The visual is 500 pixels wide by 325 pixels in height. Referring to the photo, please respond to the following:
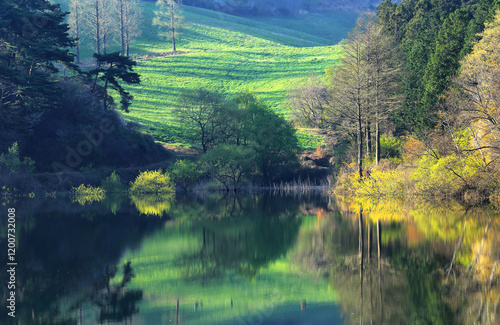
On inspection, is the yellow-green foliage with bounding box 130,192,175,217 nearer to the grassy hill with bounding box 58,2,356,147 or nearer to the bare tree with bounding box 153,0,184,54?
the grassy hill with bounding box 58,2,356,147

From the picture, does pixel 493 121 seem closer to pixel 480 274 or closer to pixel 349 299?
pixel 480 274

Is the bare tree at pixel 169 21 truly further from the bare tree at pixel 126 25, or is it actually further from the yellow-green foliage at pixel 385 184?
the yellow-green foliage at pixel 385 184

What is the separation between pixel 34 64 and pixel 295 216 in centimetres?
3173

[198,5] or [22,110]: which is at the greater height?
[198,5]

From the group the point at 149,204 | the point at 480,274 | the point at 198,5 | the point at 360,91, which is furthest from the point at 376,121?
the point at 198,5

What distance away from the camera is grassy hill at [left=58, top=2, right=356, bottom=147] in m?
81.1

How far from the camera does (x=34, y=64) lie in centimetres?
4909

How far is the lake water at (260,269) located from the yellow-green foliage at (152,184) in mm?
19411

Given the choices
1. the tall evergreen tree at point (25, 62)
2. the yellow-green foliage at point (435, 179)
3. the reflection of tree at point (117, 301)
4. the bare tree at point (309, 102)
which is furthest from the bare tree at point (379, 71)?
the bare tree at point (309, 102)

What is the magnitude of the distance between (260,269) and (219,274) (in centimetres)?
122

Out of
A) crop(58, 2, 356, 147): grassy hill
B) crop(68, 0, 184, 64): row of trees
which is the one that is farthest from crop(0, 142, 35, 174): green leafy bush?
crop(68, 0, 184, 64): row of trees

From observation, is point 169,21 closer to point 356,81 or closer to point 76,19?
point 76,19

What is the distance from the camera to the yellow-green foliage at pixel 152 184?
154ft

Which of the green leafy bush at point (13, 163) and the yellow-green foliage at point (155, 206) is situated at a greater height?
the green leafy bush at point (13, 163)
